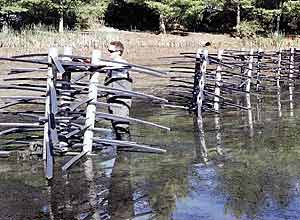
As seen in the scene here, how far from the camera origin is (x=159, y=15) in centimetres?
4662

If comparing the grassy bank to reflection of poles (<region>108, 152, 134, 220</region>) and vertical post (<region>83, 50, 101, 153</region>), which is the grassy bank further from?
reflection of poles (<region>108, 152, 134, 220</region>)

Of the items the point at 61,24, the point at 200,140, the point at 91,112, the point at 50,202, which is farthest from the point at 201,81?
the point at 61,24

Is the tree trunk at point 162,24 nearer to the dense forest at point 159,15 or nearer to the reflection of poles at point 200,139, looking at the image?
the dense forest at point 159,15

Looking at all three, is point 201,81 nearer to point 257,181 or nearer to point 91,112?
point 91,112

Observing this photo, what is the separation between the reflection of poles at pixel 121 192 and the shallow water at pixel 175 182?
1 cm

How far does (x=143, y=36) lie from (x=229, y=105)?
91.4ft

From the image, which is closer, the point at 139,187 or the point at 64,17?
the point at 139,187

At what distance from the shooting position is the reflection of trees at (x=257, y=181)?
293 inches

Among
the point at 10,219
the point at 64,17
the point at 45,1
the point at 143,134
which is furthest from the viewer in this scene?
the point at 64,17

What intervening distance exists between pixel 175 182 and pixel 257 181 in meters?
1.10

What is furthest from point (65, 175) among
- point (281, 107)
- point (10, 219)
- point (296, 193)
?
point (281, 107)

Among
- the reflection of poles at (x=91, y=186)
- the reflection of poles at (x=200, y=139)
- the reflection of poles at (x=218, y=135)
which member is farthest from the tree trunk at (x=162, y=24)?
the reflection of poles at (x=91, y=186)

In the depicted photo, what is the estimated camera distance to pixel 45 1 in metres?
39.2

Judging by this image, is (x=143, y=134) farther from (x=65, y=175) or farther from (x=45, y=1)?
(x=45, y=1)
